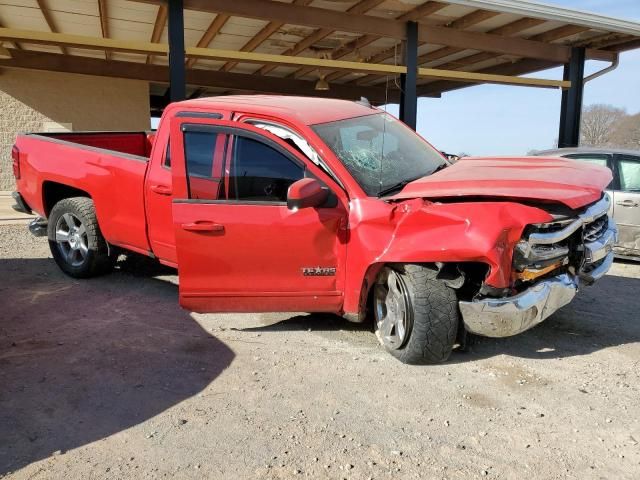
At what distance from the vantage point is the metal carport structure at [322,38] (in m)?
8.42

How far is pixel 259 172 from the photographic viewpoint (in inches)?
151

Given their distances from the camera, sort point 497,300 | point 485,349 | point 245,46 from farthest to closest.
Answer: point 245,46 < point 485,349 < point 497,300

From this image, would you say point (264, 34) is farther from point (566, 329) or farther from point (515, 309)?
point (515, 309)

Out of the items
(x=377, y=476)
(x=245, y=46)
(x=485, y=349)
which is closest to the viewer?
(x=377, y=476)

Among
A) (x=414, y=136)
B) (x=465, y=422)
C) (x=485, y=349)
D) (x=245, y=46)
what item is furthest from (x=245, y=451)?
(x=245, y=46)

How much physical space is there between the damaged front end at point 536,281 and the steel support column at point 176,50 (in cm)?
655

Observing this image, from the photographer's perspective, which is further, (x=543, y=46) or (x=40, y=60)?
(x=40, y=60)

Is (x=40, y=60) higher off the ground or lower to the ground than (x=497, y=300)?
higher

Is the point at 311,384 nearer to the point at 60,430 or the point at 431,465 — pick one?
the point at 431,465

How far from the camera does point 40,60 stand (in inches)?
478

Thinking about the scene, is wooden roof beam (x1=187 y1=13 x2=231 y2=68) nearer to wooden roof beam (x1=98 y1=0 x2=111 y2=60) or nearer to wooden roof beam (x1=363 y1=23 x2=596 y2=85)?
wooden roof beam (x1=98 y1=0 x2=111 y2=60)

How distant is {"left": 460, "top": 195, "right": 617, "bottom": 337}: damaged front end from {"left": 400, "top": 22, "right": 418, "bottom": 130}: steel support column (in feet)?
23.3

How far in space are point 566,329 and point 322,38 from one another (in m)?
8.30

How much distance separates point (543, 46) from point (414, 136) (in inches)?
319
